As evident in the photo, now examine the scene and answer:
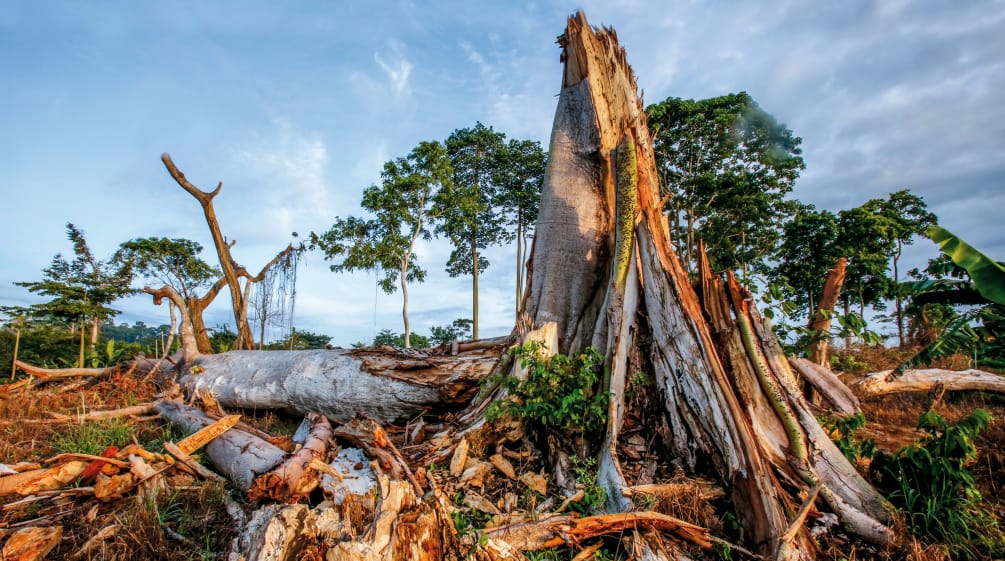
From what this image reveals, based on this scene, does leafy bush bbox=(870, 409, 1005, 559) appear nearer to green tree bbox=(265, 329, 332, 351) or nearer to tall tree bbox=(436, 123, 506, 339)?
green tree bbox=(265, 329, 332, 351)

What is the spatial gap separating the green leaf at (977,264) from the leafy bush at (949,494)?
0.88m

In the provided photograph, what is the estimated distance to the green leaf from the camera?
3.01 m

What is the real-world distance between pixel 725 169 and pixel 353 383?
20396 millimetres

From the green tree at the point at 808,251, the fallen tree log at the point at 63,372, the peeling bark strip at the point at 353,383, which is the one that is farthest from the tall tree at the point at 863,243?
the fallen tree log at the point at 63,372

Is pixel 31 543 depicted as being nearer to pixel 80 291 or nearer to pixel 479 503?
pixel 479 503

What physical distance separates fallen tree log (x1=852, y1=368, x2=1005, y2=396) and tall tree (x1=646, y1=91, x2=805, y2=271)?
12087mm

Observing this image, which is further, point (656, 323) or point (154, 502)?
point (656, 323)

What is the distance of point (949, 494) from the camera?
112 inches

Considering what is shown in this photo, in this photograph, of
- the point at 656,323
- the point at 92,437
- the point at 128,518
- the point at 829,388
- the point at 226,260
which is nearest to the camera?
the point at 128,518

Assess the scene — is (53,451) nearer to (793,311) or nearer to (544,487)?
(544,487)

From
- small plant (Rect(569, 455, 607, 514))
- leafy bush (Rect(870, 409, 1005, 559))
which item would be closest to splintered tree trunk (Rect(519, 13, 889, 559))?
small plant (Rect(569, 455, 607, 514))

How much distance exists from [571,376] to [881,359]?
11315 millimetres

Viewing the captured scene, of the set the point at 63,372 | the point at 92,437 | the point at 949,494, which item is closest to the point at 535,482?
the point at 949,494

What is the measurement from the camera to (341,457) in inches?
147
